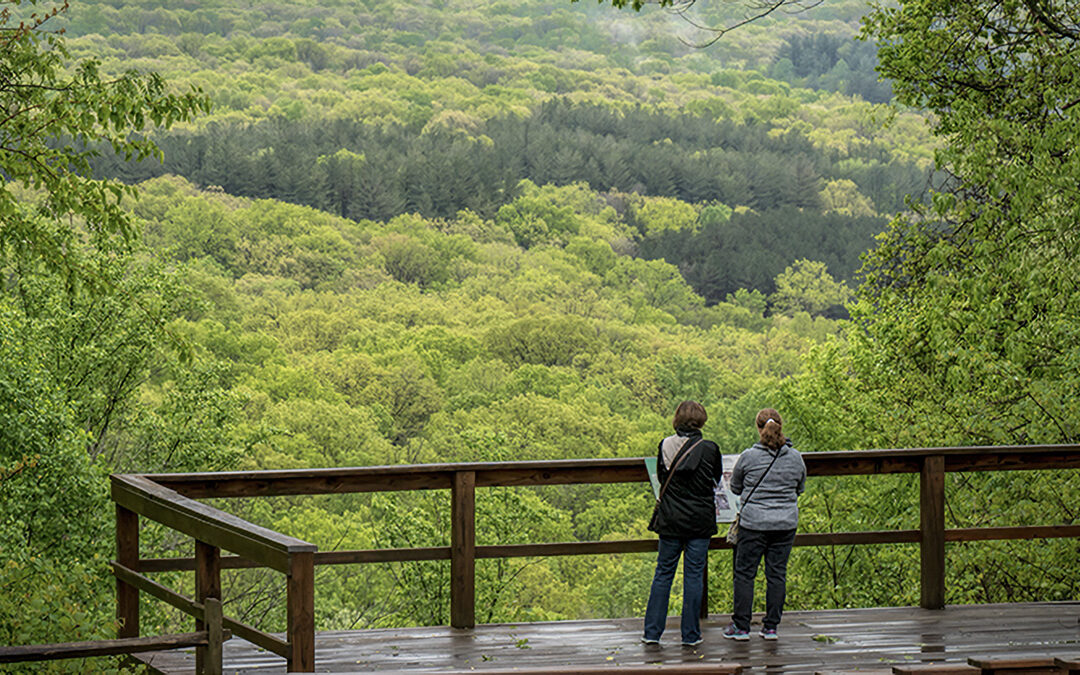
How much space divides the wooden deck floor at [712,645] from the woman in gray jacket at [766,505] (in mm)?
179

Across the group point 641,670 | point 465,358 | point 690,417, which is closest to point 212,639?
point 641,670

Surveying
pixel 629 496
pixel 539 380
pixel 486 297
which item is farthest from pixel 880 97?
pixel 629 496

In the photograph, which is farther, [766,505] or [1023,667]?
[766,505]

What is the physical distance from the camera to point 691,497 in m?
5.74

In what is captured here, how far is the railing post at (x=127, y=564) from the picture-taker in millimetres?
5395

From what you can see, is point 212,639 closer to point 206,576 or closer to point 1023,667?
point 206,576

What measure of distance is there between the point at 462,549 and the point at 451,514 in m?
0.21

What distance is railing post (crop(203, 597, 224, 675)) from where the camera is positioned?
4047mm

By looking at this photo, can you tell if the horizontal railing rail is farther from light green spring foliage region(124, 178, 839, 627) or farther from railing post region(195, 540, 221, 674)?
light green spring foliage region(124, 178, 839, 627)

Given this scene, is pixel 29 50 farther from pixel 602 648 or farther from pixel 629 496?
pixel 629 496

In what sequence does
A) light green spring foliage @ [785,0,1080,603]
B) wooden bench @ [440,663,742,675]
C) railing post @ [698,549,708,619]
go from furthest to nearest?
light green spring foliage @ [785,0,1080,603] → railing post @ [698,549,708,619] → wooden bench @ [440,663,742,675]

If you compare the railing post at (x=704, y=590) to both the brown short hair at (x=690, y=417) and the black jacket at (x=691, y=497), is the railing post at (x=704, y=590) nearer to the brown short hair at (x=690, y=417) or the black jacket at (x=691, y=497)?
the black jacket at (x=691, y=497)

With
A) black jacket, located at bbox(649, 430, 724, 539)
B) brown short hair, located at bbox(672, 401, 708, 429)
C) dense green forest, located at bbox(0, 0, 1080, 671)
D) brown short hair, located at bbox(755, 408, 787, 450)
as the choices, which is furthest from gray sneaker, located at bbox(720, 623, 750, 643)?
dense green forest, located at bbox(0, 0, 1080, 671)

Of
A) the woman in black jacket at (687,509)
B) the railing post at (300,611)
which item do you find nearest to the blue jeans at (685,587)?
the woman in black jacket at (687,509)
